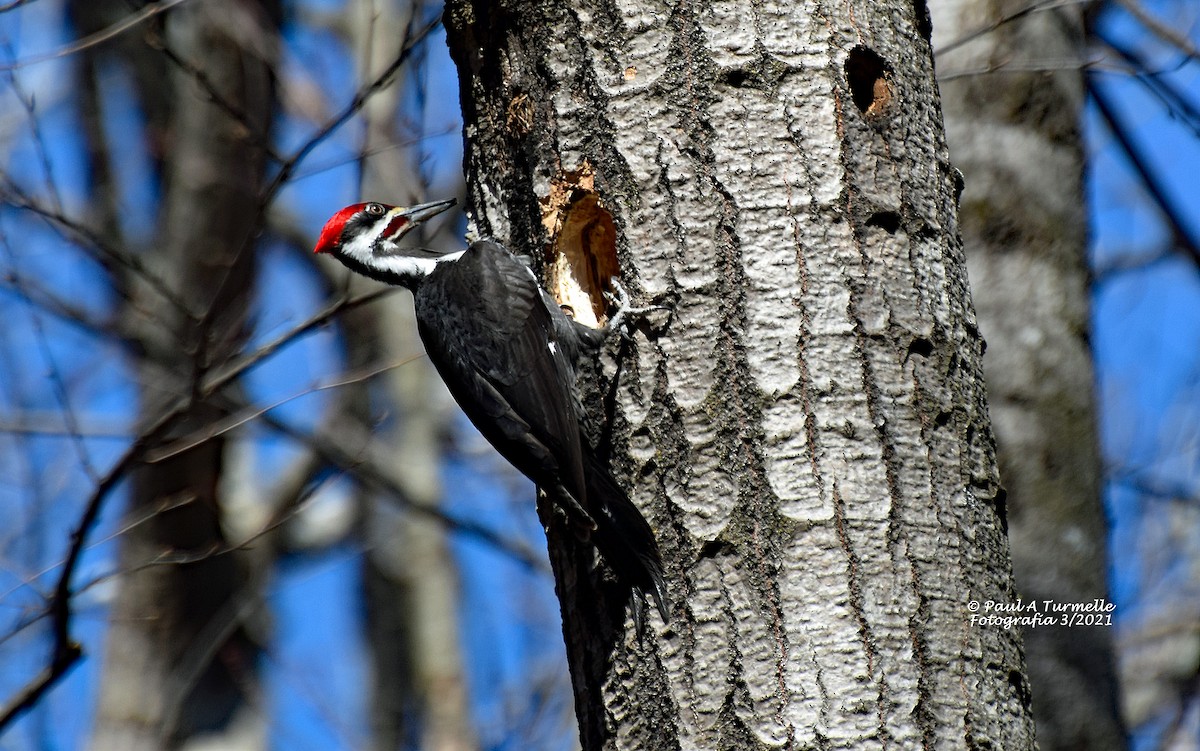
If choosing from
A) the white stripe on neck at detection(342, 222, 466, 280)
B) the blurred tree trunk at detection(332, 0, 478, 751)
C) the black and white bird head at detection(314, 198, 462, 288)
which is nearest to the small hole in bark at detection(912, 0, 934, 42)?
the white stripe on neck at detection(342, 222, 466, 280)

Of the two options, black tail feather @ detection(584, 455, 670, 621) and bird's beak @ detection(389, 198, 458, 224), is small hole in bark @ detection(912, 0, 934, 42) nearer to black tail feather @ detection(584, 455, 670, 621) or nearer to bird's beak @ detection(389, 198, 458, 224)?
black tail feather @ detection(584, 455, 670, 621)

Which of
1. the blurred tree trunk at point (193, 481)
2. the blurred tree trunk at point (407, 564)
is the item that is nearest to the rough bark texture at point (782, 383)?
the blurred tree trunk at point (193, 481)

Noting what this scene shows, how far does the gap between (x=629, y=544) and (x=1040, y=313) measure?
278 centimetres

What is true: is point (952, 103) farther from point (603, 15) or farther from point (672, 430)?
point (672, 430)

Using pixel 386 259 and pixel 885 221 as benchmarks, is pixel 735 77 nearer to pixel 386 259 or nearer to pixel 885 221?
pixel 885 221

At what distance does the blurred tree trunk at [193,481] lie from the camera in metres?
5.92

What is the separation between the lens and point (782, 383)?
246 cm

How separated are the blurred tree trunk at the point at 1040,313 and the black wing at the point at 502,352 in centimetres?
200

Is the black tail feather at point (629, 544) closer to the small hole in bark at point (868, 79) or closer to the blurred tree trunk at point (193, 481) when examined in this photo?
the small hole in bark at point (868, 79)

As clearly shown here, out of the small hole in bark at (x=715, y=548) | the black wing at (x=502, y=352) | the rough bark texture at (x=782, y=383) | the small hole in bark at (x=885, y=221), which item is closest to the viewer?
the rough bark texture at (x=782, y=383)

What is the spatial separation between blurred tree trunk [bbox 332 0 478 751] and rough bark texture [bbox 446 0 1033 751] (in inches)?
192

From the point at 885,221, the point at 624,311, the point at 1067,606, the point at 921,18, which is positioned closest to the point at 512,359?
the point at 624,311

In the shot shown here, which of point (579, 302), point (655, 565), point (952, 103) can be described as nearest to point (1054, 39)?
point (952, 103)

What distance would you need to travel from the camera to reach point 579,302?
3.16m
